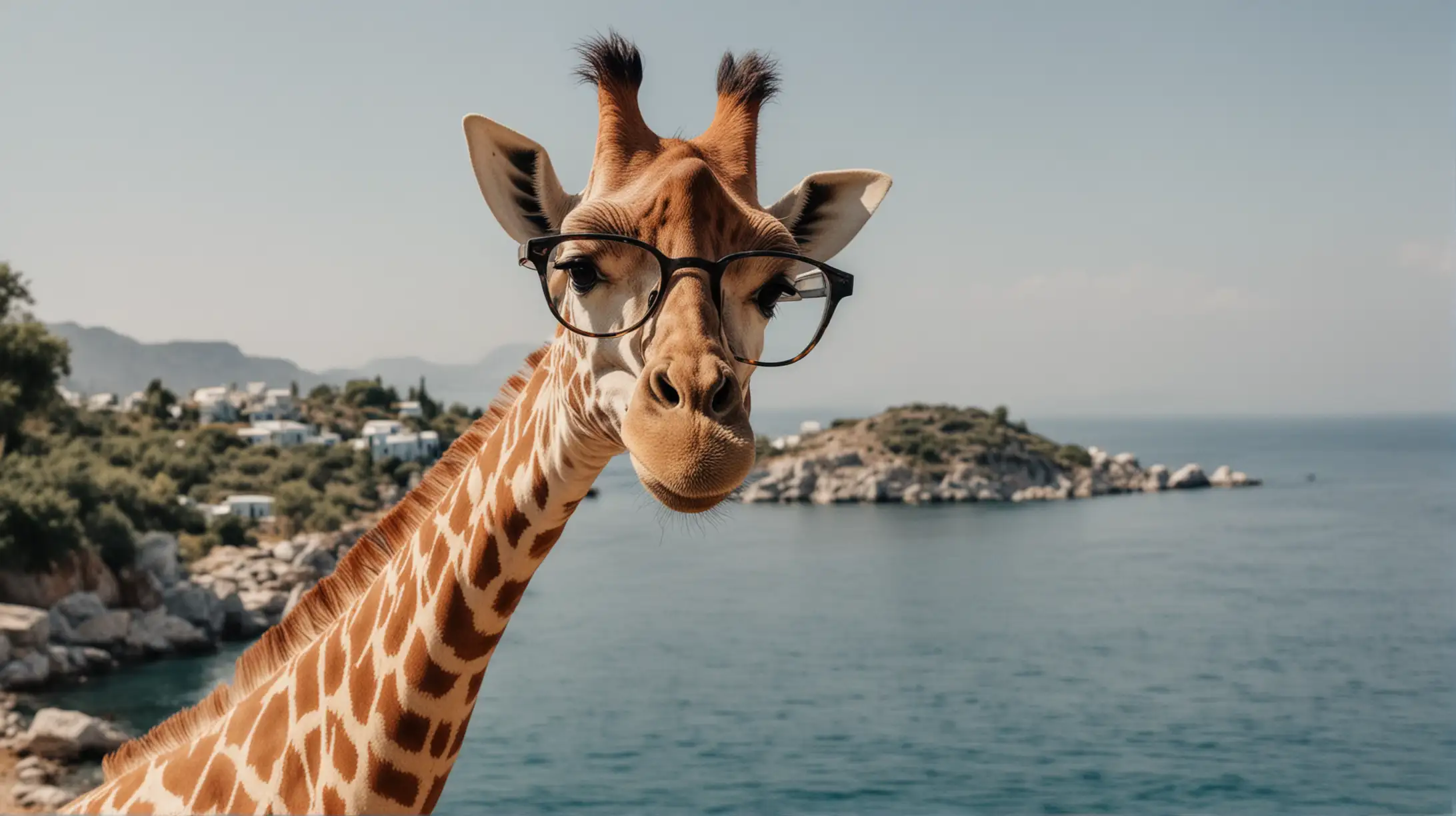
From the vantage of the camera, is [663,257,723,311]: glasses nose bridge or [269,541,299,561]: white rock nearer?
[663,257,723,311]: glasses nose bridge

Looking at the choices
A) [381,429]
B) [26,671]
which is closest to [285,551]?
[26,671]

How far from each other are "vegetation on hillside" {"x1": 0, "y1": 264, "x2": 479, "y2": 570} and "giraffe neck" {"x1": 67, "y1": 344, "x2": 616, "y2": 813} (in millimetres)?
18603

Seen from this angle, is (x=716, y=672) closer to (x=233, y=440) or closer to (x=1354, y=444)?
(x=233, y=440)

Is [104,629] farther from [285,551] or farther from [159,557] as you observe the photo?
[285,551]

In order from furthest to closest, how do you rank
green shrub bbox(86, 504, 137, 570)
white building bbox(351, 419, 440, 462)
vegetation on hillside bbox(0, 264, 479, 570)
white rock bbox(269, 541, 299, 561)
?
1. white building bbox(351, 419, 440, 462)
2. white rock bbox(269, 541, 299, 561)
3. green shrub bbox(86, 504, 137, 570)
4. vegetation on hillside bbox(0, 264, 479, 570)

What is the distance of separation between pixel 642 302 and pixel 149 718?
1278 inches

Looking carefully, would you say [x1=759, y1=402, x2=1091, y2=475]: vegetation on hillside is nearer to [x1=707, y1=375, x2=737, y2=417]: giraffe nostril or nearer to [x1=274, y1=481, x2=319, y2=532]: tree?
[x1=274, y1=481, x2=319, y2=532]: tree

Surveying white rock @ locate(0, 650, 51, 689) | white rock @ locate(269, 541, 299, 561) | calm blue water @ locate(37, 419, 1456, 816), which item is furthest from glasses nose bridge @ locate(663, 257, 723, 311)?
white rock @ locate(269, 541, 299, 561)

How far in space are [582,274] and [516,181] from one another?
229 millimetres

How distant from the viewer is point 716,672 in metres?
46.6

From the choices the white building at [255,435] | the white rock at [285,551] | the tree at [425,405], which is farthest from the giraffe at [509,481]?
the tree at [425,405]

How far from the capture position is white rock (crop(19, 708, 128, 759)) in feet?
73.0

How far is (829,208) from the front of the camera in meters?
2.13

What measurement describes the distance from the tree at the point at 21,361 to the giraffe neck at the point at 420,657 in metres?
39.2
